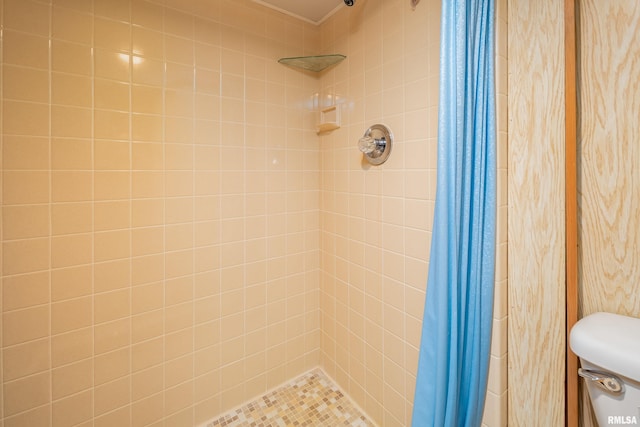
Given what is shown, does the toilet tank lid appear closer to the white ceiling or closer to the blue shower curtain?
the blue shower curtain

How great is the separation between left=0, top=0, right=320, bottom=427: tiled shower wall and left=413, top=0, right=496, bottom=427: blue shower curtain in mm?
899

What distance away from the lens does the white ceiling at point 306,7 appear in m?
1.40

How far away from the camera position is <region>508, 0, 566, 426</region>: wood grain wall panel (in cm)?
78

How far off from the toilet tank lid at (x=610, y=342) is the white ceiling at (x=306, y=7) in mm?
1681

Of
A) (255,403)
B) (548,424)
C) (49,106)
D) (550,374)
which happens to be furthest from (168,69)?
(548,424)

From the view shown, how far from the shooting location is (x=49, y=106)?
97 centimetres

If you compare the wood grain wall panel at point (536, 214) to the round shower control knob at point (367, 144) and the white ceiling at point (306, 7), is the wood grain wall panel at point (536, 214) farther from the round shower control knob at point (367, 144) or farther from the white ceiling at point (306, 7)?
the white ceiling at point (306, 7)

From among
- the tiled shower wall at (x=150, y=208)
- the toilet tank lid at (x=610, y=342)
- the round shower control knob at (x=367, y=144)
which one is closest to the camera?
the toilet tank lid at (x=610, y=342)

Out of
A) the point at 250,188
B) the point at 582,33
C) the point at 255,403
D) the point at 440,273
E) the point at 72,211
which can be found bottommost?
the point at 255,403

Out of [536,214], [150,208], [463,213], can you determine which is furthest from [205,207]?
[536,214]

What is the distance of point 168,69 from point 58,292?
1.01 meters

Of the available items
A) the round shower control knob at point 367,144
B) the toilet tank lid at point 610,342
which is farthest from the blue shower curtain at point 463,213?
the round shower control knob at point 367,144

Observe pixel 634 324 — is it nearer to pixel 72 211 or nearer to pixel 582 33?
pixel 582 33

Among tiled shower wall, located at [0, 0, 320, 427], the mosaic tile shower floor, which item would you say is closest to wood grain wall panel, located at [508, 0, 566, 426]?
the mosaic tile shower floor
